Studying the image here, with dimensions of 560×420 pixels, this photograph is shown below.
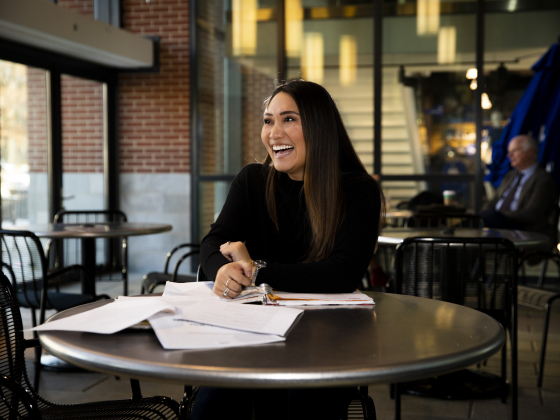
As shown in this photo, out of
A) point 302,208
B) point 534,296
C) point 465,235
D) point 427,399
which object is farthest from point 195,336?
point 534,296

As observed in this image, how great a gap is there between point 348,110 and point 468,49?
4.55 feet

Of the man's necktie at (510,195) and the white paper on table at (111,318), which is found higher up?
the man's necktie at (510,195)

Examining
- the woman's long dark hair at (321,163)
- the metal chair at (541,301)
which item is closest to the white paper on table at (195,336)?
the woman's long dark hair at (321,163)

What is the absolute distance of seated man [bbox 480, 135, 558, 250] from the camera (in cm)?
467

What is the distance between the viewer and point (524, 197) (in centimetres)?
487

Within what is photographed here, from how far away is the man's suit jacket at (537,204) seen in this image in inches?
184

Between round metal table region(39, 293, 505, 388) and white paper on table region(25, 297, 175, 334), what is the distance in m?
A: 0.02

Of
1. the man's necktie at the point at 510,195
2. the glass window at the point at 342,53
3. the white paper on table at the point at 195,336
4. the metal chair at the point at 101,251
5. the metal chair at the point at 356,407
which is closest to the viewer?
the white paper on table at the point at 195,336

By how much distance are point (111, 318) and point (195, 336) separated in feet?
A: 0.72

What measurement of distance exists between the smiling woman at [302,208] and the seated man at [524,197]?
10.00 feet

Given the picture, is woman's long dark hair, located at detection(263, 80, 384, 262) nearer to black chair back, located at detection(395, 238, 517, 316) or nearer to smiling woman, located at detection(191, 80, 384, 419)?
smiling woman, located at detection(191, 80, 384, 419)

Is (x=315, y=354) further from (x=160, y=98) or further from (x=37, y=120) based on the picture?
(x=160, y=98)

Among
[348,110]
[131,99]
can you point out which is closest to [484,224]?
[348,110]

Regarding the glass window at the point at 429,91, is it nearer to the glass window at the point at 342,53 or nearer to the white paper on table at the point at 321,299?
the glass window at the point at 342,53
